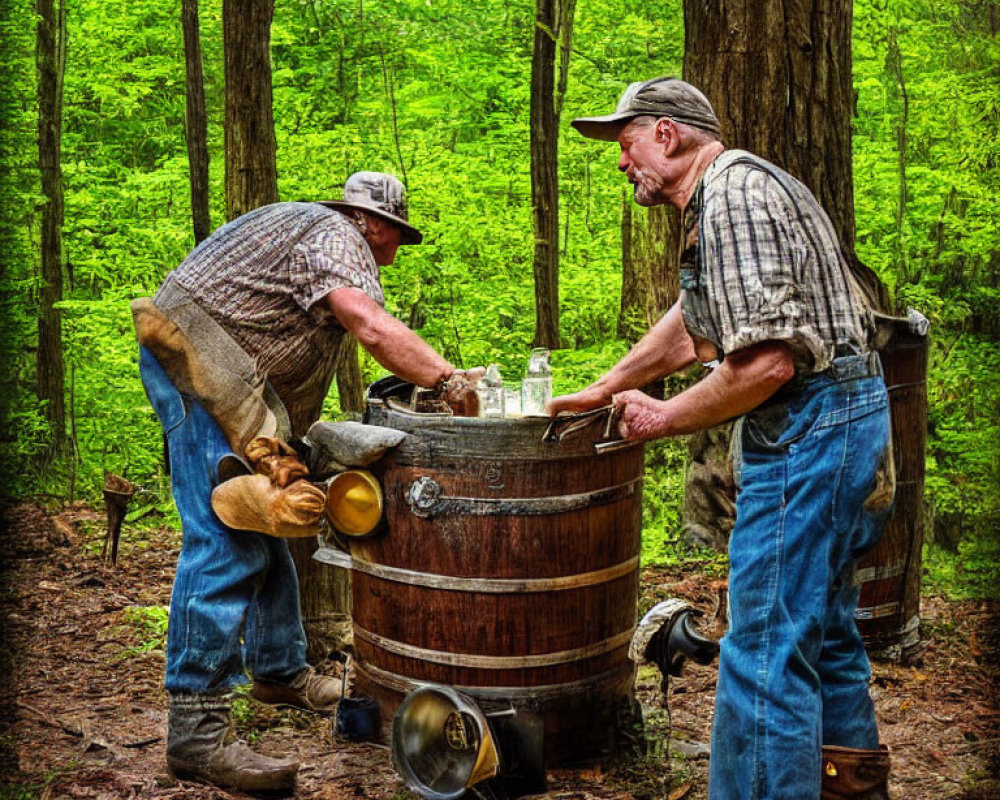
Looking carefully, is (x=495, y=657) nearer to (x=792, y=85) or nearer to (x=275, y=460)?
(x=275, y=460)

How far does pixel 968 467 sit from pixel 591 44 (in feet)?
26.2

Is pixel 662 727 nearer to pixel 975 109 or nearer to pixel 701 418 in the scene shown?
pixel 701 418

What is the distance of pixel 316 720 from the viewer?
4219 mm

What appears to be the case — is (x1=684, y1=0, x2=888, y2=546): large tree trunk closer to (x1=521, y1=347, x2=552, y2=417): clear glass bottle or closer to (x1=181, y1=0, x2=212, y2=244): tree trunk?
(x1=521, y1=347, x2=552, y2=417): clear glass bottle

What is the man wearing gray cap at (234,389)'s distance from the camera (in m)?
3.57

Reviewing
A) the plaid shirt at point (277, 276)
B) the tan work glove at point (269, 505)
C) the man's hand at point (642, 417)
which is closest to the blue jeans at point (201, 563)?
the tan work glove at point (269, 505)

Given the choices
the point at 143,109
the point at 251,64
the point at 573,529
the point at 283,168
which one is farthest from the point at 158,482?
the point at 573,529

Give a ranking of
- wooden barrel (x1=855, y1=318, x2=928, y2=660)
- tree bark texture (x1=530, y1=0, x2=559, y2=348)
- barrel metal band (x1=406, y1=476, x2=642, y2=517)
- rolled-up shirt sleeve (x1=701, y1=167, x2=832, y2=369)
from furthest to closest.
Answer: tree bark texture (x1=530, y1=0, x2=559, y2=348), wooden barrel (x1=855, y1=318, x2=928, y2=660), barrel metal band (x1=406, y1=476, x2=642, y2=517), rolled-up shirt sleeve (x1=701, y1=167, x2=832, y2=369)

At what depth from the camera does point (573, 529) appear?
11.6 feet

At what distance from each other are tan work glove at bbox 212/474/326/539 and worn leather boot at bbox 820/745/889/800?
5.89ft

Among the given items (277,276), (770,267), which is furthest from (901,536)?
(277,276)

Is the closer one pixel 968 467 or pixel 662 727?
pixel 662 727

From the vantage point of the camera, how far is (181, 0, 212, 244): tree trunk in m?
6.33

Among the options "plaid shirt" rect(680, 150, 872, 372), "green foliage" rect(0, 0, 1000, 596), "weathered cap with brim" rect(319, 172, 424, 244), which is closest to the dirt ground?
"green foliage" rect(0, 0, 1000, 596)
